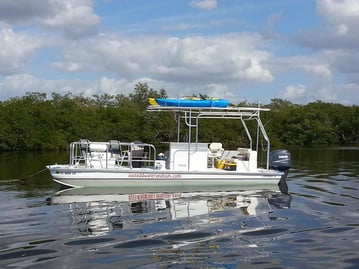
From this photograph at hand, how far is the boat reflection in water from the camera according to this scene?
12.0 metres

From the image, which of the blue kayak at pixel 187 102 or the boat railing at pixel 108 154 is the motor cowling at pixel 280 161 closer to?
the blue kayak at pixel 187 102

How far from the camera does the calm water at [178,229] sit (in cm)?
904

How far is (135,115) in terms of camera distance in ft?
214

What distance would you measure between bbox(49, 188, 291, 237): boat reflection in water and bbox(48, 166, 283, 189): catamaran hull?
0.34 metres

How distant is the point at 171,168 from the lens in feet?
60.5

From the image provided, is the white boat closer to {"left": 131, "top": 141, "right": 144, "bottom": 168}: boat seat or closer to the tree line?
{"left": 131, "top": 141, "right": 144, "bottom": 168}: boat seat

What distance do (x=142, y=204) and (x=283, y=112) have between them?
7224 centimetres

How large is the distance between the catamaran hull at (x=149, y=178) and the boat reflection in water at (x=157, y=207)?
1.11 ft

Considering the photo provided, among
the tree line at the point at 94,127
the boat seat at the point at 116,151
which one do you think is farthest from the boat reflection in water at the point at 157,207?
the tree line at the point at 94,127

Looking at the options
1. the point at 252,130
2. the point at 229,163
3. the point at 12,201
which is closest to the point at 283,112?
the point at 252,130

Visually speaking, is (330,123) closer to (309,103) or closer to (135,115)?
(309,103)

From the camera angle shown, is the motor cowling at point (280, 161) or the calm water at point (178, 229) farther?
the motor cowling at point (280, 161)

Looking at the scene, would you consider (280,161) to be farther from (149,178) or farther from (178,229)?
(178,229)

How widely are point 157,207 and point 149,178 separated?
11.0 feet
